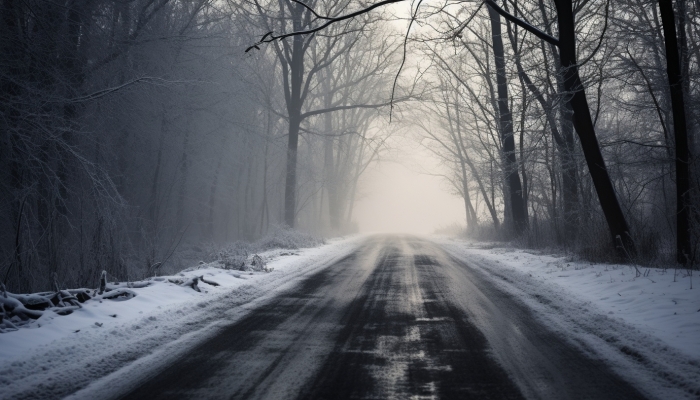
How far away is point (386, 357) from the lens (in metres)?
3.94

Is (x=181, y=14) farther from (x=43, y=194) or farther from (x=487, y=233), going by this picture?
(x=487, y=233)

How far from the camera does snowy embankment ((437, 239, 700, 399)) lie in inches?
140

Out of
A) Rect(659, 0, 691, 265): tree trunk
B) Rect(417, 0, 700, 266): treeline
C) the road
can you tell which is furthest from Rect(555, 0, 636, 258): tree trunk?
the road

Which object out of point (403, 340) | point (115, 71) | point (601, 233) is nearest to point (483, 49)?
point (601, 233)

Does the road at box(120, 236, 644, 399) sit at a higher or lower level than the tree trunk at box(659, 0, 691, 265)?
lower

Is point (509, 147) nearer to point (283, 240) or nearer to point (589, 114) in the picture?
point (589, 114)

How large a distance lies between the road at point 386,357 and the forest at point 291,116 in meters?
3.27

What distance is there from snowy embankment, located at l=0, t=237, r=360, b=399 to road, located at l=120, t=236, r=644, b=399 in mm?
307

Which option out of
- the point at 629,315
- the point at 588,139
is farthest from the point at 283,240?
the point at 629,315

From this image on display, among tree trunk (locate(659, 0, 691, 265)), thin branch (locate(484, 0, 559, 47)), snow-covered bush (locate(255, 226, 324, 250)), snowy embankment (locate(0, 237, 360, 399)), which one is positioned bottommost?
snowy embankment (locate(0, 237, 360, 399))

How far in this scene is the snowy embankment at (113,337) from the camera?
11.2 ft

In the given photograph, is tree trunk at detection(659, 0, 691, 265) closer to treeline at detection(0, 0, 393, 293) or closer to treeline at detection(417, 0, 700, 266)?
treeline at detection(417, 0, 700, 266)

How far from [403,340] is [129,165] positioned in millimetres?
20182

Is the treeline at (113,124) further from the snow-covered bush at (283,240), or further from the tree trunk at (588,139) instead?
the tree trunk at (588,139)
